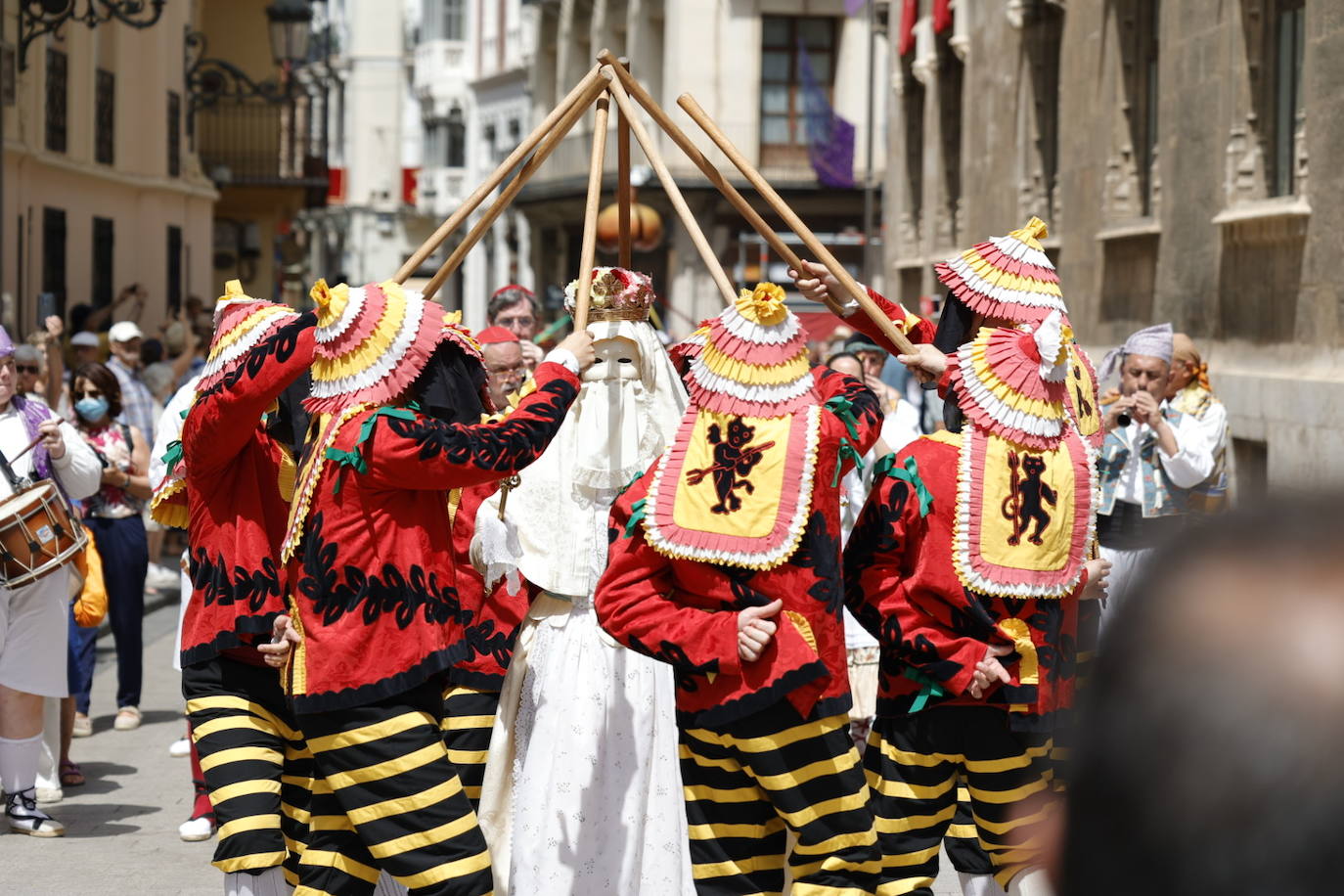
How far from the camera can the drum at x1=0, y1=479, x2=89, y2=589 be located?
7398mm

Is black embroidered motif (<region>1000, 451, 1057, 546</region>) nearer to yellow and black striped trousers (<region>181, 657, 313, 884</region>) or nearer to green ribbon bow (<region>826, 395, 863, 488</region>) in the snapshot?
green ribbon bow (<region>826, 395, 863, 488</region>)

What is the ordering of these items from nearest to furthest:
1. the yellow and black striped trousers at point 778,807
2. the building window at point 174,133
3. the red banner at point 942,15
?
1. the yellow and black striped trousers at point 778,807
2. the red banner at point 942,15
3. the building window at point 174,133

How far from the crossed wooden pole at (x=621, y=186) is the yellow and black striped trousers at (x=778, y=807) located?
1067mm

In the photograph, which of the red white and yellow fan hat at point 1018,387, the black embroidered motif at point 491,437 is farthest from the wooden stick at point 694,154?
the black embroidered motif at point 491,437

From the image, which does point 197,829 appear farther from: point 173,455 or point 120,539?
point 120,539

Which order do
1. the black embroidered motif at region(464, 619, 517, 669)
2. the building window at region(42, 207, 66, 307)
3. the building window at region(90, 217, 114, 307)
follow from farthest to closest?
the building window at region(90, 217, 114, 307)
the building window at region(42, 207, 66, 307)
the black embroidered motif at region(464, 619, 517, 669)

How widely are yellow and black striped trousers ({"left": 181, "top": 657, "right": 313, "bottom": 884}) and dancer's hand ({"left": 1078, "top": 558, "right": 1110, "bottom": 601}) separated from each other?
2060 mm

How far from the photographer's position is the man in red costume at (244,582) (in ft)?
16.1

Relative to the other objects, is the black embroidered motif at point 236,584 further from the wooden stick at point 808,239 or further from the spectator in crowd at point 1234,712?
the spectator in crowd at point 1234,712

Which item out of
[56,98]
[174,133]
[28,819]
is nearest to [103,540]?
[28,819]

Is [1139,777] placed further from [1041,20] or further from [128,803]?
[1041,20]

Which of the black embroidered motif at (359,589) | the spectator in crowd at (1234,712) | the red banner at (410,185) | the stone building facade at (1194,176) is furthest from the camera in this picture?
the red banner at (410,185)

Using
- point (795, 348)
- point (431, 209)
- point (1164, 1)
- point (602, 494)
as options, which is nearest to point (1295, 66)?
point (1164, 1)

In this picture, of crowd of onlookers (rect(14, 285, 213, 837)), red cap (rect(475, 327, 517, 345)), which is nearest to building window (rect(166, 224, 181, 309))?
crowd of onlookers (rect(14, 285, 213, 837))
